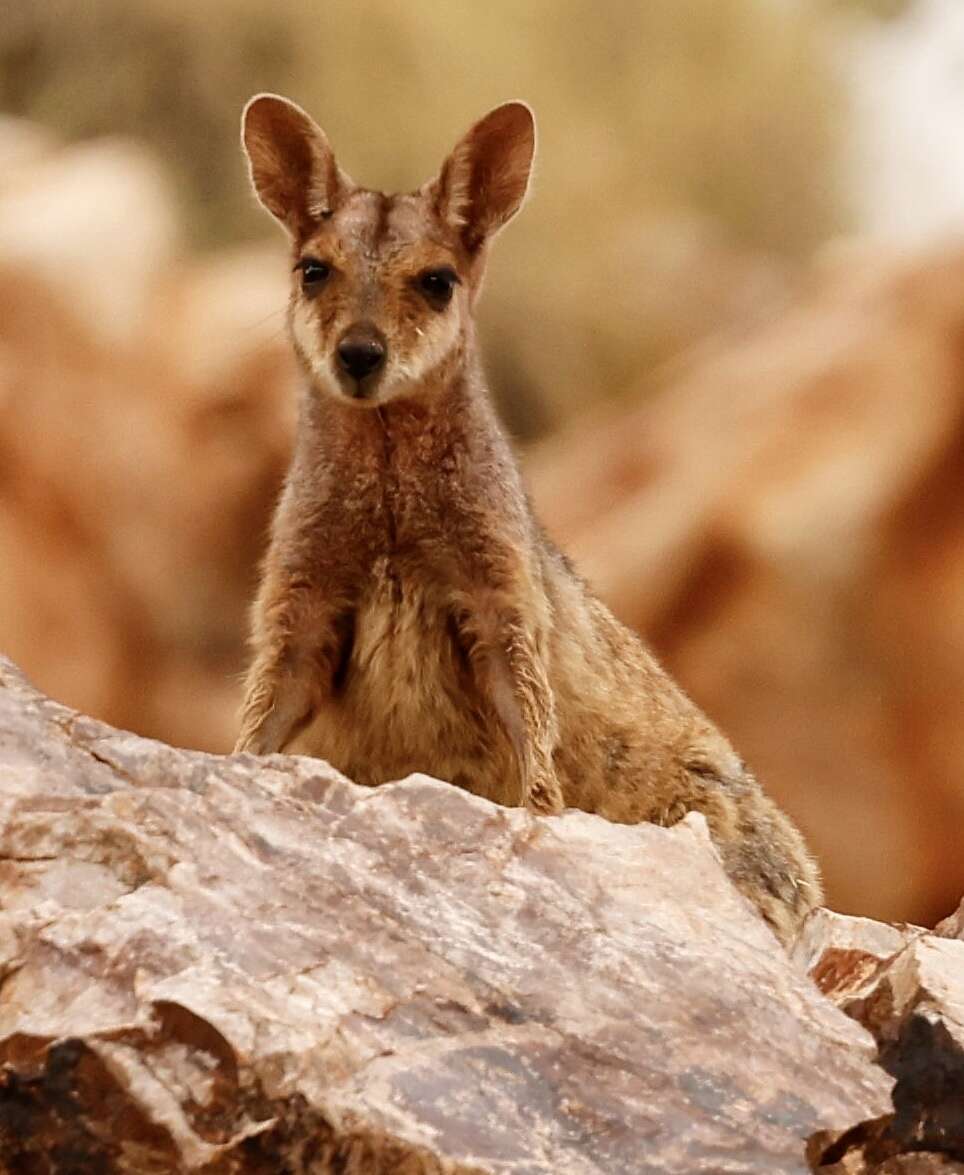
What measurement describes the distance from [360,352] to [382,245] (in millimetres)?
329

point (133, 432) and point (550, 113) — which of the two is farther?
point (133, 432)

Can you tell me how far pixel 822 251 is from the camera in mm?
10711

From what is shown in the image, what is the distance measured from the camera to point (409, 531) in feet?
15.3

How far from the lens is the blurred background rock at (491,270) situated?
1011 cm

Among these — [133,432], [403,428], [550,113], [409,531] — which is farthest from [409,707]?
[550,113]

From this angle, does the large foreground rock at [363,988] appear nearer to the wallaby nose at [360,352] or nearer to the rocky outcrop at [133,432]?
the wallaby nose at [360,352]

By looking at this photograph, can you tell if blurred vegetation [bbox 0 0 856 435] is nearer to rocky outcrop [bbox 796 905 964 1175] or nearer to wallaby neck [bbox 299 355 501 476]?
wallaby neck [bbox 299 355 501 476]

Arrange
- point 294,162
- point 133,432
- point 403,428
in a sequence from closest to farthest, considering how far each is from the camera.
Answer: point 403,428
point 294,162
point 133,432

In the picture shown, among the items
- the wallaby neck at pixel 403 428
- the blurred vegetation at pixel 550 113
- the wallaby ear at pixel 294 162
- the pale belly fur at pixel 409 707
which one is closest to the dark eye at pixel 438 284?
the wallaby neck at pixel 403 428

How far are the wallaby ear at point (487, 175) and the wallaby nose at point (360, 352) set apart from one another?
0.50 metres

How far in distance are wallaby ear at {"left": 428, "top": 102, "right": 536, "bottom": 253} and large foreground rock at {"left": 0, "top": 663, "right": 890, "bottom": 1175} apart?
1702mm

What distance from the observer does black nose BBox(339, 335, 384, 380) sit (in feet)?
14.5

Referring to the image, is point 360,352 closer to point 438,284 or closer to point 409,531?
point 438,284

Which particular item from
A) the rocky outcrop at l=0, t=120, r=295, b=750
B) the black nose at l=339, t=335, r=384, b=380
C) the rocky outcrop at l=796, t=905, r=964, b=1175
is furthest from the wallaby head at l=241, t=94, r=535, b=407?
the rocky outcrop at l=0, t=120, r=295, b=750
